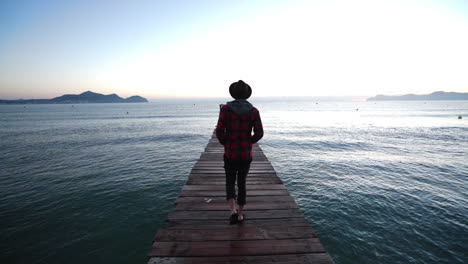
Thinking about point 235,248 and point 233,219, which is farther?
point 233,219

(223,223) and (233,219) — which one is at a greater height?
(233,219)

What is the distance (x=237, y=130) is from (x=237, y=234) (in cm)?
219

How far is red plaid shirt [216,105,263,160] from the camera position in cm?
382

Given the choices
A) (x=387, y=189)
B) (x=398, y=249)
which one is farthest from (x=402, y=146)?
(x=398, y=249)

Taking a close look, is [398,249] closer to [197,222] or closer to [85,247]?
[197,222]

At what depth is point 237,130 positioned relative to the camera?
3893mm

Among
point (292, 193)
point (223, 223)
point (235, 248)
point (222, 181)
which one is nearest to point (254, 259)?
point (235, 248)

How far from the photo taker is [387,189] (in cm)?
A: 1234

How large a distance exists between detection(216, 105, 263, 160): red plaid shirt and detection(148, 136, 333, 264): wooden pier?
1656 mm

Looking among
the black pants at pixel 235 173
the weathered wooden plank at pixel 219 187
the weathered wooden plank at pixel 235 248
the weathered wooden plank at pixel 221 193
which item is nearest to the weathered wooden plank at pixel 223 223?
the weathered wooden plank at pixel 235 248

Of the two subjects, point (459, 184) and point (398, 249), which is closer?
point (398, 249)

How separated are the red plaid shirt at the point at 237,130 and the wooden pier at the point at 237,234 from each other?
1.66 metres

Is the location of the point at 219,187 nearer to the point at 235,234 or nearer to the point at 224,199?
the point at 224,199

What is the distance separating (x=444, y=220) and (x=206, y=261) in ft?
38.2
